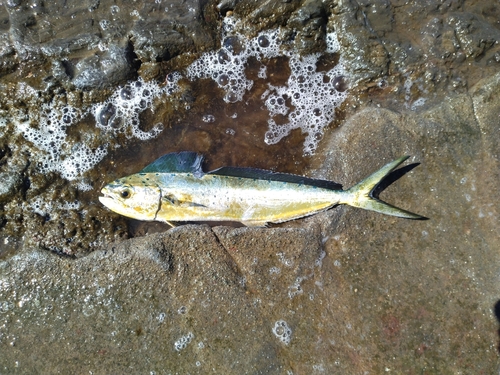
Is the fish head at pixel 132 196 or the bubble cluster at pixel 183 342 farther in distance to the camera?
the fish head at pixel 132 196

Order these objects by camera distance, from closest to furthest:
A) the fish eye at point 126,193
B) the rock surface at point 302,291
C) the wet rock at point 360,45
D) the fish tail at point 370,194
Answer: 1. the rock surface at point 302,291
2. the fish tail at point 370,194
3. the fish eye at point 126,193
4. the wet rock at point 360,45

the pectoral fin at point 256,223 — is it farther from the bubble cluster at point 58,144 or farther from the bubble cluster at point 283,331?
the bubble cluster at point 58,144

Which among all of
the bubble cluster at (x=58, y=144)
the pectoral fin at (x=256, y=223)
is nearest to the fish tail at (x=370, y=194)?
the pectoral fin at (x=256, y=223)

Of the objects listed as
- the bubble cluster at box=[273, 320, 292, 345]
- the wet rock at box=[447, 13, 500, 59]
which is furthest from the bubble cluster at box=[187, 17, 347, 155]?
the bubble cluster at box=[273, 320, 292, 345]

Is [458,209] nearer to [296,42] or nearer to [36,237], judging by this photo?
[296,42]

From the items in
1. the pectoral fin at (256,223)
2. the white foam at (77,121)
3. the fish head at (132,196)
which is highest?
the white foam at (77,121)

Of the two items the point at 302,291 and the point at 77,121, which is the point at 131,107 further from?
the point at 302,291

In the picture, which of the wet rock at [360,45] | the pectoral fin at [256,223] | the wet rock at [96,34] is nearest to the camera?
the pectoral fin at [256,223]
